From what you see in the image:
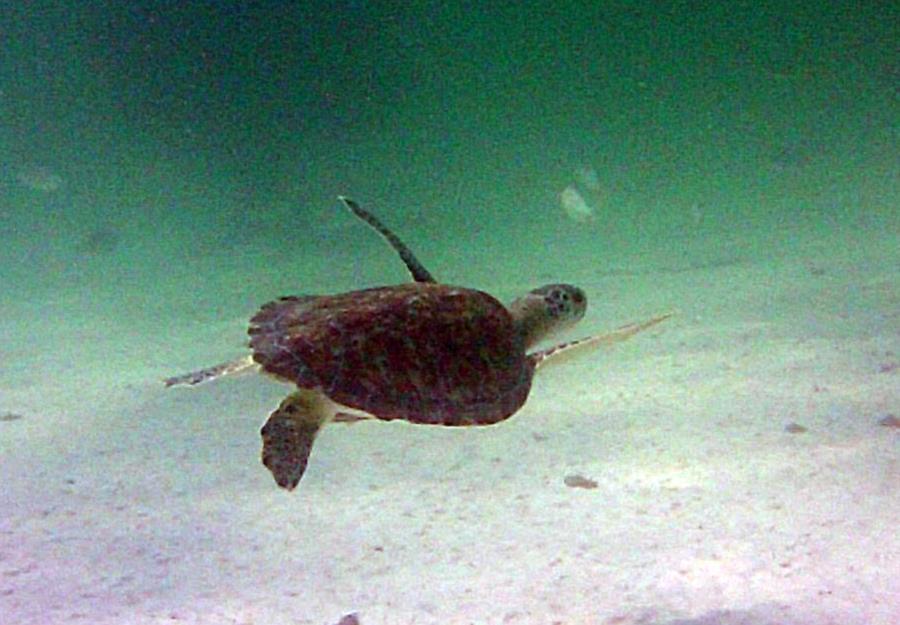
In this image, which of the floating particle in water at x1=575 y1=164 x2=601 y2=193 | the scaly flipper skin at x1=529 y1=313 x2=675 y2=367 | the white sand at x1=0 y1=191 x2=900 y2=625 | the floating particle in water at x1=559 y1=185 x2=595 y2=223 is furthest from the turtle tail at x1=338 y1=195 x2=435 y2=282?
the floating particle in water at x1=575 y1=164 x2=601 y2=193

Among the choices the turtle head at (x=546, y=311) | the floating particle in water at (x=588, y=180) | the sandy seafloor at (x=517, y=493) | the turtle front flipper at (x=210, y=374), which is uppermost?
the floating particle in water at (x=588, y=180)

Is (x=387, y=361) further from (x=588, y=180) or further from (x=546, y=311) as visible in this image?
(x=588, y=180)

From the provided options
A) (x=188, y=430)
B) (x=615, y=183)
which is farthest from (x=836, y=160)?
(x=188, y=430)

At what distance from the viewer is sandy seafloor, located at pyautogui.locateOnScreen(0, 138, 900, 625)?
2764 millimetres

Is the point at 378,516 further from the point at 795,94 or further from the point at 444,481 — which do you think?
the point at 795,94

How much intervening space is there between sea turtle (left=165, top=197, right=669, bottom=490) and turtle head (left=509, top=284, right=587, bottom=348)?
15 centimetres

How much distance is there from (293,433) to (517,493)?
1766 millimetres

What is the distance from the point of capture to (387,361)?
2.47m

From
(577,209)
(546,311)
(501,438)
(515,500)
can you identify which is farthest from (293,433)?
(577,209)

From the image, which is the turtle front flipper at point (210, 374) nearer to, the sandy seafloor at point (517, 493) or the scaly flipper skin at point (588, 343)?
the sandy seafloor at point (517, 493)

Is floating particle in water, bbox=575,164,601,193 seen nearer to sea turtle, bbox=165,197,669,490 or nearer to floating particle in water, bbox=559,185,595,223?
floating particle in water, bbox=559,185,595,223

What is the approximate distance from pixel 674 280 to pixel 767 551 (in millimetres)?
7923

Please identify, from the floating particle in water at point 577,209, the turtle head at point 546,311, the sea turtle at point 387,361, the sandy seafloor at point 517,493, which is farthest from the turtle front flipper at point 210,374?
the floating particle in water at point 577,209

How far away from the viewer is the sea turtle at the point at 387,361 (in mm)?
2375
